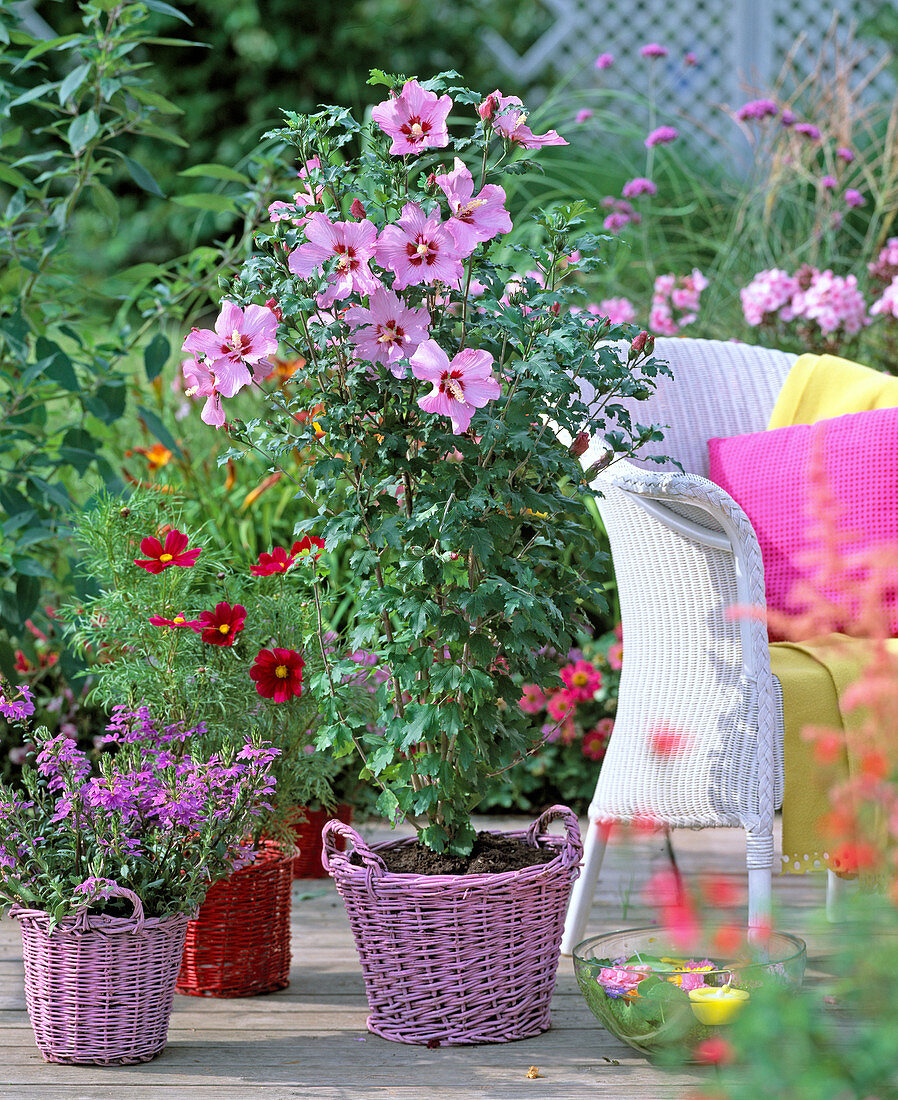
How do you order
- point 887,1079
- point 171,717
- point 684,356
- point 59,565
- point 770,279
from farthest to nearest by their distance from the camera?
1. point 770,279
2. point 59,565
3. point 684,356
4. point 171,717
5. point 887,1079

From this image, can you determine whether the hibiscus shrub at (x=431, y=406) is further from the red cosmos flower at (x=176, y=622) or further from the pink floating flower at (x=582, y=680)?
the pink floating flower at (x=582, y=680)

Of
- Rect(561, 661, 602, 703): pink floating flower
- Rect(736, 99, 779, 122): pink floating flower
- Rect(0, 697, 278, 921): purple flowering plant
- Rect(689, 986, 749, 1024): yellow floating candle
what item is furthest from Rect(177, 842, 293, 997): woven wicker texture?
Rect(736, 99, 779, 122): pink floating flower

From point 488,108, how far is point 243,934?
119 centimetres

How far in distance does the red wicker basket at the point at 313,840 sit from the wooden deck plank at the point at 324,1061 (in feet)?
1.22

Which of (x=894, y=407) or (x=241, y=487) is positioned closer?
(x=894, y=407)

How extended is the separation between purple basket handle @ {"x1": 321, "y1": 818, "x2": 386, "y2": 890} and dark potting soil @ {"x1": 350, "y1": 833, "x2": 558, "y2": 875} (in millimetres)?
29

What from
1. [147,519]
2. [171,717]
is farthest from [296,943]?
[147,519]

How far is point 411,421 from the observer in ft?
5.13

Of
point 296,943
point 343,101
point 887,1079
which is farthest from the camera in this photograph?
point 343,101

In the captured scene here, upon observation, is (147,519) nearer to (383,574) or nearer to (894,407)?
(383,574)

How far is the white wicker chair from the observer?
5.44 ft

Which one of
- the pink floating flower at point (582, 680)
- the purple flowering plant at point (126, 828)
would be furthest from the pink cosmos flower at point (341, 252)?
the pink floating flower at point (582, 680)

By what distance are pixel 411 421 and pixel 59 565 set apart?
1.52 m

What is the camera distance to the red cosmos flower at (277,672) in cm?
170
